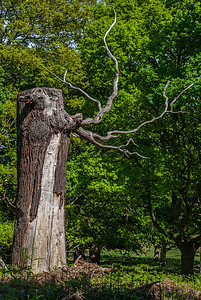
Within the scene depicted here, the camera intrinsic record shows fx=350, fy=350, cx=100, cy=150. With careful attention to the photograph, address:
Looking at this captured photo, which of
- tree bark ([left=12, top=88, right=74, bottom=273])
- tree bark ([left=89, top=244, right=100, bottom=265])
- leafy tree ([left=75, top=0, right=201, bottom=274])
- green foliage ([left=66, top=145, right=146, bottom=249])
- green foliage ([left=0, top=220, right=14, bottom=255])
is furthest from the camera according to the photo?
tree bark ([left=89, top=244, right=100, bottom=265])

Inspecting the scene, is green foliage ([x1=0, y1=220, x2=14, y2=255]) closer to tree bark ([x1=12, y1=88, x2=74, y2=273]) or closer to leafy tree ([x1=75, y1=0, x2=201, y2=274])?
leafy tree ([x1=75, y1=0, x2=201, y2=274])

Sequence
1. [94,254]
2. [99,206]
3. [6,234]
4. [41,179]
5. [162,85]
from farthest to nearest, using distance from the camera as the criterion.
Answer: [94,254] < [99,206] < [6,234] < [162,85] < [41,179]

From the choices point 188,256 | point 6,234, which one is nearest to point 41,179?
point 6,234

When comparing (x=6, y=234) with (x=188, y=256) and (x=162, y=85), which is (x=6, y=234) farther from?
(x=162, y=85)

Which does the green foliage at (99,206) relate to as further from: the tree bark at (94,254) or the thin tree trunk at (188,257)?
the thin tree trunk at (188,257)

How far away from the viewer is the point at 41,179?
231 inches

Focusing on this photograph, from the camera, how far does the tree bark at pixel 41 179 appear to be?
224 inches

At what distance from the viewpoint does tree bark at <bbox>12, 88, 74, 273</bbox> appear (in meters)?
5.68

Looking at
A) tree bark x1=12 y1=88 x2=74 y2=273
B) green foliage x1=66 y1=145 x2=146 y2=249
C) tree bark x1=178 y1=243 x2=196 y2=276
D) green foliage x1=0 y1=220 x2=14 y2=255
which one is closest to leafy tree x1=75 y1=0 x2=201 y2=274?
tree bark x1=178 y1=243 x2=196 y2=276

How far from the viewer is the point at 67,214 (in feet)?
52.2

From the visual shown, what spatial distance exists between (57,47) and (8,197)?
867 centimetres

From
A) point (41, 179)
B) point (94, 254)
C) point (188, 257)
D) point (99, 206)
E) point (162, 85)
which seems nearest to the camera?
point (41, 179)

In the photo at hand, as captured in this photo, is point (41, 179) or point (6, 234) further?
point (6, 234)

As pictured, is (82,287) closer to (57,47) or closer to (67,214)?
(67,214)
